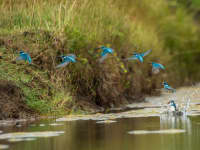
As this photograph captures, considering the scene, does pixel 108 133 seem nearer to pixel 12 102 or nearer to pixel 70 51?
pixel 12 102

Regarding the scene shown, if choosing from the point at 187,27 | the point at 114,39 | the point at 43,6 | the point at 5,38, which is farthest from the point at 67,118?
the point at 187,27

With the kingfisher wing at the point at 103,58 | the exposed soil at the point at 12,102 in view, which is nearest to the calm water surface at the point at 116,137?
the exposed soil at the point at 12,102

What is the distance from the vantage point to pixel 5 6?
11945 mm

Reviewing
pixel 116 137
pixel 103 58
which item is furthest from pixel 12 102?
pixel 116 137

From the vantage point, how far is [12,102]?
1018 centimetres

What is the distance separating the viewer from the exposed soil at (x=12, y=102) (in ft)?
32.8

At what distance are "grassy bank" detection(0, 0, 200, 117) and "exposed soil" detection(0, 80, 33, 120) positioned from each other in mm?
124

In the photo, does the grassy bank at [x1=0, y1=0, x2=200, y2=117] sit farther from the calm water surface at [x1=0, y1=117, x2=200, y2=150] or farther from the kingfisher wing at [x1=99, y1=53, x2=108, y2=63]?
the calm water surface at [x1=0, y1=117, x2=200, y2=150]

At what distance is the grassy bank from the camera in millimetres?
10805

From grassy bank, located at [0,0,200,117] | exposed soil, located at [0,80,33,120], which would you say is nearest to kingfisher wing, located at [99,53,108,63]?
grassy bank, located at [0,0,200,117]

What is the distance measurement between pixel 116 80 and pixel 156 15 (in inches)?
270

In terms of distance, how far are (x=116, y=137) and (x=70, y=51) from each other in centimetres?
495

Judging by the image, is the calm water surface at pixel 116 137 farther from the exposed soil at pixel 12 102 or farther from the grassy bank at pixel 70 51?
the grassy bank at pixel 70 51

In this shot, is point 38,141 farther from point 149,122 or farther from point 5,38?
point 5,38
